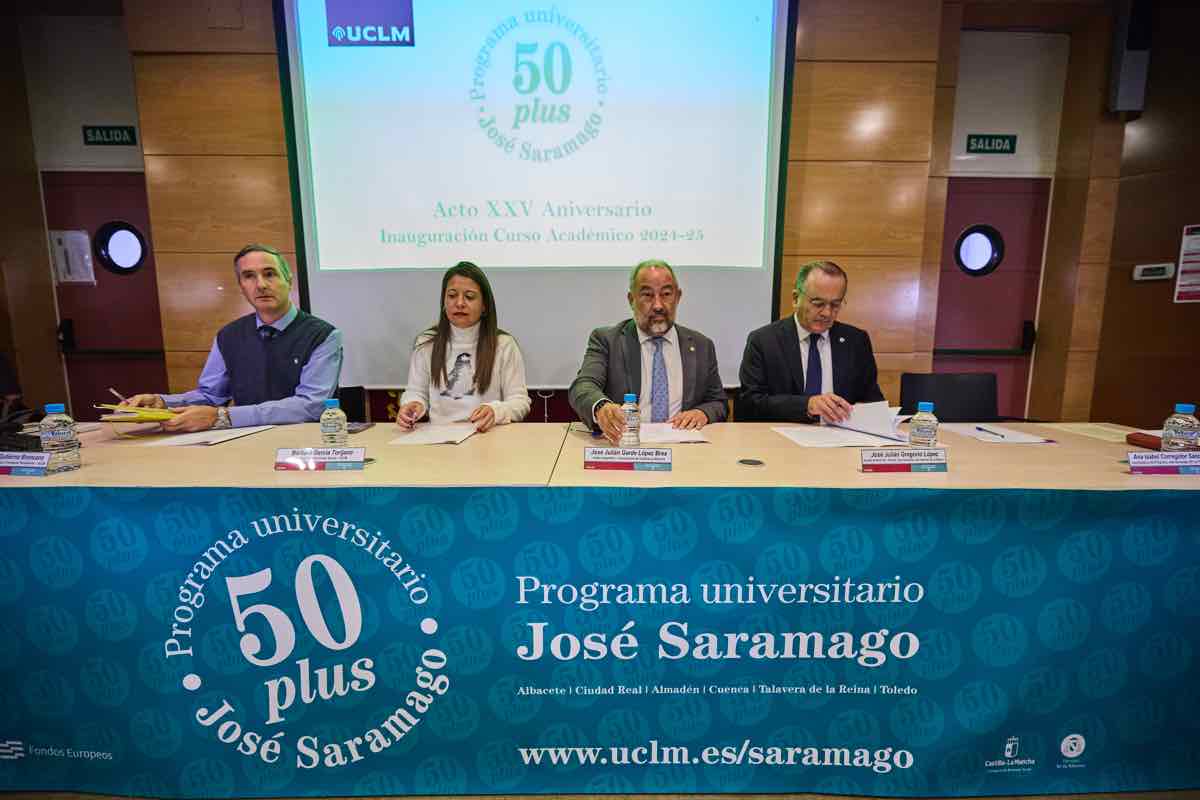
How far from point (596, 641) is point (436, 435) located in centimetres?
80

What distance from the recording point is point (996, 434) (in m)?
1.61

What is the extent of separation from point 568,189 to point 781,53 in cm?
132

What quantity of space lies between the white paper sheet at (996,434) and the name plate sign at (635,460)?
3.43ft

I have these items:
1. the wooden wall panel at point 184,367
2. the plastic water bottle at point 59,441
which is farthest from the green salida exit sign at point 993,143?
the wooden wall panel at point 184,367

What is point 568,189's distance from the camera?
2.83 metres

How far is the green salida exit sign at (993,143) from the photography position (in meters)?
3.66

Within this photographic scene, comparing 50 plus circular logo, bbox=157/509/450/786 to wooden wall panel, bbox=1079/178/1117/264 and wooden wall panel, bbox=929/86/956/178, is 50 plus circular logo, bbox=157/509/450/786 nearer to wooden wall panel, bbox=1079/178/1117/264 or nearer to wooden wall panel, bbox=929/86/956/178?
wooden wall panel, bbox=929/86/956/178

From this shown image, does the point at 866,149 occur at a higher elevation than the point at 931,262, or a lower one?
higher

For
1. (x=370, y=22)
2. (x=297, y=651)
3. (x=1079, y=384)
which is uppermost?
(x=370, y=22)

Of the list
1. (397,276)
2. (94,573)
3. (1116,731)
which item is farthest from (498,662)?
(397,276)

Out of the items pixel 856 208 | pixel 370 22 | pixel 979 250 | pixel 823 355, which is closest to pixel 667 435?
pixel 823 355

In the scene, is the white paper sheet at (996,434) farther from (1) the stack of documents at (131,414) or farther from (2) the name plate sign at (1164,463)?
(1) the stack of documents at (131,414)

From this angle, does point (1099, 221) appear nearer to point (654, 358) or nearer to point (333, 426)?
point (654, 358)

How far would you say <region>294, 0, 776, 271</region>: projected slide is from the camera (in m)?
2.66
